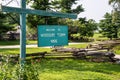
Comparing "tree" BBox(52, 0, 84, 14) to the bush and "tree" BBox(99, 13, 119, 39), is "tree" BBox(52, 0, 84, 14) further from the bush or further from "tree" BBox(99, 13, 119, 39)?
the bush

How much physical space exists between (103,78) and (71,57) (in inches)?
326

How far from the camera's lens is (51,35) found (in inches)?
405

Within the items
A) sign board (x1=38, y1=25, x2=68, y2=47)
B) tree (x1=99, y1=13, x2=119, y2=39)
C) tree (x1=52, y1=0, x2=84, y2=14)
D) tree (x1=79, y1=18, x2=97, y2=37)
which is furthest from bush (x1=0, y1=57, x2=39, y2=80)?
tree (x1=99, y1=13, x2=119, y2=39)

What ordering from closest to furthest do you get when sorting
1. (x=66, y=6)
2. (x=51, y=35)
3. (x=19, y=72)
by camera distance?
1. (x=19, y=72)
2. (x=51, y=35)
3. (x=66, y=6)

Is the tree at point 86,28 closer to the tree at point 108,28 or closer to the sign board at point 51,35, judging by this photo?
the tree at point 108,28

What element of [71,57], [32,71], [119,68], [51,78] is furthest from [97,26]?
[32,71]

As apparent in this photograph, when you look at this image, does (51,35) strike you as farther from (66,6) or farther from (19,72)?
(66,6)

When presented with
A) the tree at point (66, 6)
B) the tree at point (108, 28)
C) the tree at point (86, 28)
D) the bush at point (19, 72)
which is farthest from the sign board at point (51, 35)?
the tree at point (108, 28)

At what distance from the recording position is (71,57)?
22.3m

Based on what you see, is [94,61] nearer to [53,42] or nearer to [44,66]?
[44,66]

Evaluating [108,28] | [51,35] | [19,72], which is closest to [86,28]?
[108,28]

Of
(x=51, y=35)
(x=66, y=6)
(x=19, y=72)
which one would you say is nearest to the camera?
(x=19, y=72)

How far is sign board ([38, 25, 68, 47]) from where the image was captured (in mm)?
10188

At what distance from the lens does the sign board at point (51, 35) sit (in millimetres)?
10188
